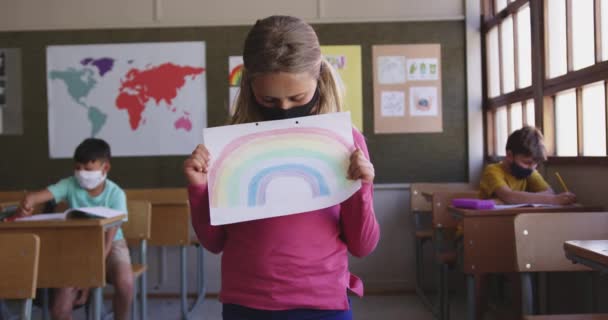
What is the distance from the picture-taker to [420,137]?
4336 millimetres

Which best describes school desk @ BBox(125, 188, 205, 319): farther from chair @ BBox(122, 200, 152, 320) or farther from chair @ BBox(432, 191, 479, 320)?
chair @ BBox(432, 191, 479, 320)

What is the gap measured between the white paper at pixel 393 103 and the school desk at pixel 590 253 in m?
2.81

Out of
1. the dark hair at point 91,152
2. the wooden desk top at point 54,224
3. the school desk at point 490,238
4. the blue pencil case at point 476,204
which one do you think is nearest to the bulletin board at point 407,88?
the blue pencil case at point 476,204

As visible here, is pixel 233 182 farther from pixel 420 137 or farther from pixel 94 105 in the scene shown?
pixel 94 105

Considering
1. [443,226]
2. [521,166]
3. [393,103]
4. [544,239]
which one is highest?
[393,103]

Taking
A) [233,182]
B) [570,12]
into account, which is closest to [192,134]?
[570,12]

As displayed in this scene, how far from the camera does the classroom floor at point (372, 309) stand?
3.71 meters

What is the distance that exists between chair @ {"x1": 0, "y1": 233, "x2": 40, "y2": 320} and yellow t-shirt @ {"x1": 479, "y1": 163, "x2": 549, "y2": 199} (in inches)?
88.4

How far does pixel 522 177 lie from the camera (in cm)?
305

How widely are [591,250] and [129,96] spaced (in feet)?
12.1

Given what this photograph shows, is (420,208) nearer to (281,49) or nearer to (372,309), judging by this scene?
(372,309)

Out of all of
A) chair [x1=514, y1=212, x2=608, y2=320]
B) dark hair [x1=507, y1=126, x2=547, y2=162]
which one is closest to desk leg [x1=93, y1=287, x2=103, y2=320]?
chair [x1=514, y1=212, x2=608, y2=320]

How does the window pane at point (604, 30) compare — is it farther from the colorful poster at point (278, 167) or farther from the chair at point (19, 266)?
the chair at point (19, 266)

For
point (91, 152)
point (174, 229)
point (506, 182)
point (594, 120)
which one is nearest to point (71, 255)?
point (91, 152)
